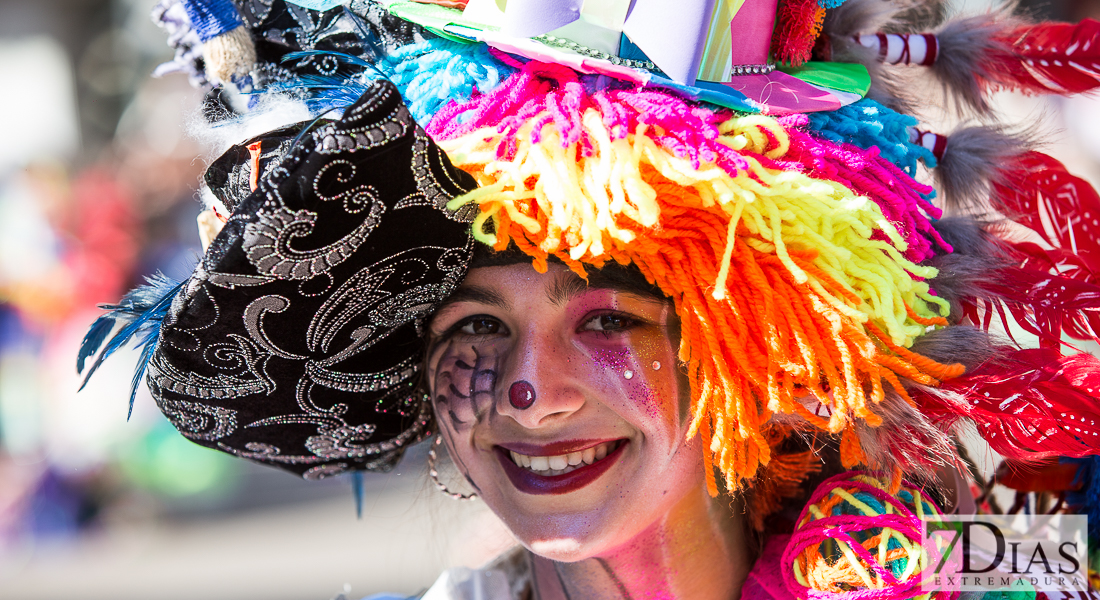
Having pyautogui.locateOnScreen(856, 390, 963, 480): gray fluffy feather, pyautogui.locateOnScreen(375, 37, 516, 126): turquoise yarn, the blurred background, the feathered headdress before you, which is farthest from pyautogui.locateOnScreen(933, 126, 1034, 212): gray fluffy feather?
the blurred background

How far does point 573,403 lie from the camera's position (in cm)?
150

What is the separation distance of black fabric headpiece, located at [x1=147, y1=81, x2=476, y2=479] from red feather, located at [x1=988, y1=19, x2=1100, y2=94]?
3.75ft

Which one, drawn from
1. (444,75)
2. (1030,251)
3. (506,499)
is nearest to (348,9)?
(444,75)

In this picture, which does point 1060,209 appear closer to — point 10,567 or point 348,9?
point 348,9

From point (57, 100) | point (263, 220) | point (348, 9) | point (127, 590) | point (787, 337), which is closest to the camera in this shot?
point (263, 220)

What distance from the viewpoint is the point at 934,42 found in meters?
1.73

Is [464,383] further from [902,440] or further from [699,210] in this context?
[902,440]

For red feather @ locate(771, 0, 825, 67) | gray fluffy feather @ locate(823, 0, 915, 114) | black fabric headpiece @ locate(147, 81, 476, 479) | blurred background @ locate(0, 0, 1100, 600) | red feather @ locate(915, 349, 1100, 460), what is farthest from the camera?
blurred background @ locate(0, 0, 1100, 600)

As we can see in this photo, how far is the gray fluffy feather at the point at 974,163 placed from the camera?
1.66 m

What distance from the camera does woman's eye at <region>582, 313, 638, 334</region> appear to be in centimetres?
153

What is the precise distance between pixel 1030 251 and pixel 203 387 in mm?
1611

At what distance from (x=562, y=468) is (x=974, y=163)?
0.98 meters

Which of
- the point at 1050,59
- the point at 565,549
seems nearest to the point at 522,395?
the point at 565,549

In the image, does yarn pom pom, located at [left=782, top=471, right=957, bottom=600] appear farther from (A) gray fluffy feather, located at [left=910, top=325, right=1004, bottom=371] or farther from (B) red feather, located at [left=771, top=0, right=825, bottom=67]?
(B) red feather, located at [left=771, top=0, right=825, bottom=67]
